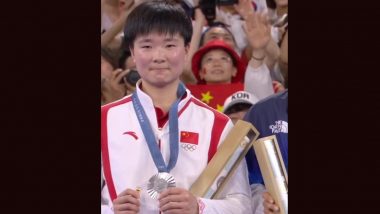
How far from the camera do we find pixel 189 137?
311 cm

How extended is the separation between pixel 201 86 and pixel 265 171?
1.64ft

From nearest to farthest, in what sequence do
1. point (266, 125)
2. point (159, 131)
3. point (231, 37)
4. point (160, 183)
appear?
point (160, 183) → point (159, 131) → point (266, 125) → point (231, 37)

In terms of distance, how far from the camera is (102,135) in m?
3.15

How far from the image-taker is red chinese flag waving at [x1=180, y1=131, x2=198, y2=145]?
3105mm

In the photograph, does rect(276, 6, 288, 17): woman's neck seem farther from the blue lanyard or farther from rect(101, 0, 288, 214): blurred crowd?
the blue lanyard

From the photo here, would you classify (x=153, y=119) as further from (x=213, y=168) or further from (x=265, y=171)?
(x=265, y=171)

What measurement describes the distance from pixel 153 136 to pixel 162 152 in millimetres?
77

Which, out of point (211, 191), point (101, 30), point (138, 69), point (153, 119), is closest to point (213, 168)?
point (211, 191)

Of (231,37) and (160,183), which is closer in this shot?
(160,183)

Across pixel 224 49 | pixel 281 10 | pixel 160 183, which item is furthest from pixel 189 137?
pixel 281 10

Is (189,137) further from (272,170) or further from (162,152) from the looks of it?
(272,170)

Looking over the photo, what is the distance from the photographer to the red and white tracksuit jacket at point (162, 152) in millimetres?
3057

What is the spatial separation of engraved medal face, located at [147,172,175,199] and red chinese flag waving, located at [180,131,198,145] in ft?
0.59

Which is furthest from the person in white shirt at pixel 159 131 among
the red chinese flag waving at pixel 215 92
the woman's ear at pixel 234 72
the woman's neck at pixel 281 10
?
the woman's neck at pixel 281 10
